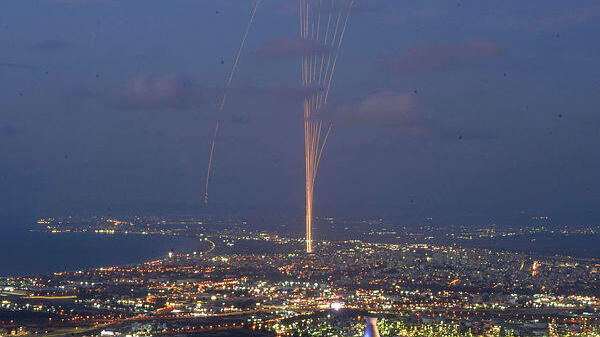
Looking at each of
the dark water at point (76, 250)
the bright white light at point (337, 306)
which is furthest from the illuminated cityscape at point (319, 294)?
the dark water at point (76, 250)

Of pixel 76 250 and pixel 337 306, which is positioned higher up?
pixel 337 306

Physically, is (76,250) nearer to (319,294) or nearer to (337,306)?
(319,294)

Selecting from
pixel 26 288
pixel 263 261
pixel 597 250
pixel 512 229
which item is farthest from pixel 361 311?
pixel 512 229

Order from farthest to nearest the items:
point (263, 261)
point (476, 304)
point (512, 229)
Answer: point (512, 229)
point (263, 261)
point (476, 304)

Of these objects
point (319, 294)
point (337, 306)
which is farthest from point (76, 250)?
point (337, 306)

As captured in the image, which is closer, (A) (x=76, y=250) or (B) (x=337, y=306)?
(B) (x=337, y=306)

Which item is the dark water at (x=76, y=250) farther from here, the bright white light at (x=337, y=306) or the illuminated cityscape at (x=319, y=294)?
the bright white light at (x=337, y=306)

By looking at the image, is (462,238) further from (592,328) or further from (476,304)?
(592,328)

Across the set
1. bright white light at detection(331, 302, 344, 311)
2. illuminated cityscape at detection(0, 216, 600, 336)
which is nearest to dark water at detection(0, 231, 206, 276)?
illuminated cityscape at detection(0, 216, 600, 336)
